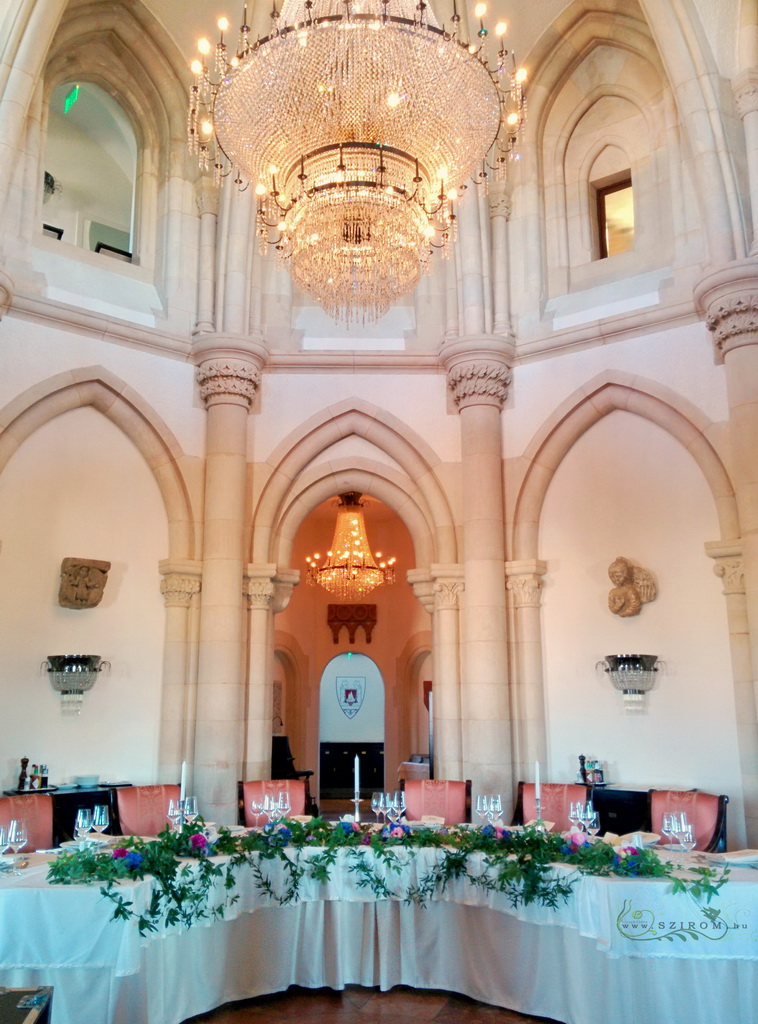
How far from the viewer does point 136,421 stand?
8594 millimetres

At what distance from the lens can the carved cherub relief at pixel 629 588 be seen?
8.04 metres

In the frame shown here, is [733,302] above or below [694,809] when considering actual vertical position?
above

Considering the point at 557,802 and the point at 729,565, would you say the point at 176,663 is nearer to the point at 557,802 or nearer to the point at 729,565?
the point at 557,802

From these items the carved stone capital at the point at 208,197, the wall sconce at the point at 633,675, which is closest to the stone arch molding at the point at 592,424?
the wall sconce at the point at 633,675

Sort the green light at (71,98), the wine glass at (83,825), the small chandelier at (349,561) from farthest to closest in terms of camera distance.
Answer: the small chandelier at (349,561)
the green light at (71,98)
the wine glass at (83,825)

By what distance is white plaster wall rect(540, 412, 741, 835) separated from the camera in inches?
302

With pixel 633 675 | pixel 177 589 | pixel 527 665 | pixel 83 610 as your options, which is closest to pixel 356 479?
pixel 177 589

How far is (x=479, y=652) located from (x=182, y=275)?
476cm

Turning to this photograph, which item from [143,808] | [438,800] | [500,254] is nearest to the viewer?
[143,808]

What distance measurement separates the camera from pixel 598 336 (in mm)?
8602

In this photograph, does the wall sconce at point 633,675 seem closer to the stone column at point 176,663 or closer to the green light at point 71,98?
the stone column at point 176,663

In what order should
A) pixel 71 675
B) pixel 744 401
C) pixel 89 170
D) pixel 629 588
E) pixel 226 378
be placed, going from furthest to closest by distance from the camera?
pixel 89 170
pixel 226 378
pixel 629 588
pixel 71 675
pixel 744 401

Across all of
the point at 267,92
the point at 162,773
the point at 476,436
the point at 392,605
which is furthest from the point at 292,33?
the point at 392,605

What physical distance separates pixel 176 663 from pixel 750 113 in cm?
706
